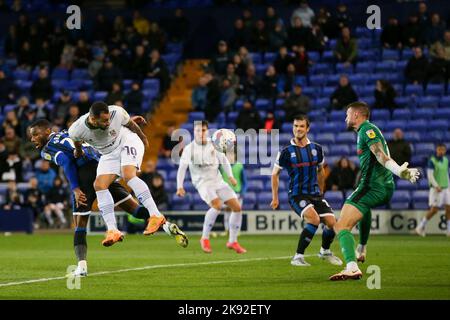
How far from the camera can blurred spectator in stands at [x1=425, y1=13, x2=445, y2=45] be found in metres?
26.2

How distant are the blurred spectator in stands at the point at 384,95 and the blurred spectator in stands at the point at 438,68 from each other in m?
1.09

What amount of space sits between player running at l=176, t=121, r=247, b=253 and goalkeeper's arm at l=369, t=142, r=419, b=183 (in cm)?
683

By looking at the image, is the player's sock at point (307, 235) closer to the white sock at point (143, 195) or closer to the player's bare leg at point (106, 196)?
the white sock at point (143, 195)

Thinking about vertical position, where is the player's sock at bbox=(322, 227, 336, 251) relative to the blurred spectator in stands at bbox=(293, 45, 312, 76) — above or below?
below

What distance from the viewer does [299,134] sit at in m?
14.1

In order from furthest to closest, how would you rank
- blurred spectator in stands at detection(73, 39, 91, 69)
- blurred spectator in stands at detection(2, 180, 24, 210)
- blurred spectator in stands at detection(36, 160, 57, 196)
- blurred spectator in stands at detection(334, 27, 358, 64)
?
blurred spectator in stands at detection(73, 39, 91, 69) → blurred spectator in stands at detection(334, 27, 358, 64) → blurred spectator in stands at detection(36, 160, 57, 196) → blurred spectator in stands at detection(2, 180, 24, 210)


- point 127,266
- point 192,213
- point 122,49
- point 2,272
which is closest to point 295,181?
point 127,266

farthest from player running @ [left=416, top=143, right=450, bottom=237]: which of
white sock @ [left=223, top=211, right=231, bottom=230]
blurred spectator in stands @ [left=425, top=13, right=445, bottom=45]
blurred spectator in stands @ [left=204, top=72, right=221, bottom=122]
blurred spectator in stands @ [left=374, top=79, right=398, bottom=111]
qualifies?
blurred spectator in stands @ [left=204, top=72, right=221, bottom=122]

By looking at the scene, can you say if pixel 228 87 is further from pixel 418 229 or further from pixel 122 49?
pixel 418 229

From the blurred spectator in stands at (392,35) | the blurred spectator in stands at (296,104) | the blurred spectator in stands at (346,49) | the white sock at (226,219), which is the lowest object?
the white sock at (226,219)

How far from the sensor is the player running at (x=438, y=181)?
A: 73.5ft

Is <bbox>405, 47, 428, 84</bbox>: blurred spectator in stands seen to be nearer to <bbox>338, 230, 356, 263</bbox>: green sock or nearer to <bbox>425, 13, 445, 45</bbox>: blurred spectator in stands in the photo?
<bbox>425, 13, 445, 45</bbox>: blurred spectator in stands

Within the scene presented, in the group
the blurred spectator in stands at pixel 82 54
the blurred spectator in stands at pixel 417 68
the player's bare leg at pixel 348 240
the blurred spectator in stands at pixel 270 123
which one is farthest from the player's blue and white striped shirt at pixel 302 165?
the blurred spectator in stands at pixel 82 54

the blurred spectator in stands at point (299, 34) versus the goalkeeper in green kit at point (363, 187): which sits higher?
the blurred spectator in stands at point (299, 34)
